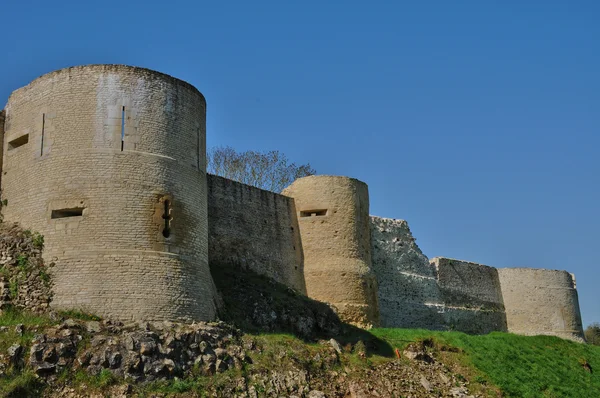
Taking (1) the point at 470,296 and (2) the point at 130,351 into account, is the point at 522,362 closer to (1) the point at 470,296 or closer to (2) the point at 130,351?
(1) the point at 470,296

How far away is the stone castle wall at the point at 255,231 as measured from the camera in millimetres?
24891

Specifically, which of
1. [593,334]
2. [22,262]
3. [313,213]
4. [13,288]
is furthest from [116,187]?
[593,334]

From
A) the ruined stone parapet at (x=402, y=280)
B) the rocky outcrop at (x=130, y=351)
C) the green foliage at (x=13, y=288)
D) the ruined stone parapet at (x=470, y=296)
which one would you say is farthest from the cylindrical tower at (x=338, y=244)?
the green foliage at (x=13, y=288)

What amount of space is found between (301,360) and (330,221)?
8.36 meters

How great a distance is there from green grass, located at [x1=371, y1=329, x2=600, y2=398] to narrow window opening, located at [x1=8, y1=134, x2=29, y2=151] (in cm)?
1139

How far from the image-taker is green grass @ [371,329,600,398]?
2380cm

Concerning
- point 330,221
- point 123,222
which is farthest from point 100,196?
point 330,221

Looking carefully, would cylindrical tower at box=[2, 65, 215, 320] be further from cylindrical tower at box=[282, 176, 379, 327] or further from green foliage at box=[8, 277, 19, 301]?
cylindrical tower at box=[282, 176, 379, 327]

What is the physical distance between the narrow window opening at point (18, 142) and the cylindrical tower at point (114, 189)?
0.02 metres

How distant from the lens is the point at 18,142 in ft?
65.7

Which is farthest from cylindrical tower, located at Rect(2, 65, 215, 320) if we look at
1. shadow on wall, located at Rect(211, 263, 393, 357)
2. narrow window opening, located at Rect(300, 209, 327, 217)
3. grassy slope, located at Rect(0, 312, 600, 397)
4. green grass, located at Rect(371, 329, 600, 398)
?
green grass, located at Rect(371, 329, 600, 398)

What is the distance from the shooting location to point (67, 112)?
18.9 meters

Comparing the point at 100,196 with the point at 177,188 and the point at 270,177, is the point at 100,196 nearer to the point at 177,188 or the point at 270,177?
the point at 177,188

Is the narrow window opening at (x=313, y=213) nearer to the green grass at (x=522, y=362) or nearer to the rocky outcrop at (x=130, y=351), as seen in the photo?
the green grass at (x=522, y=362)
